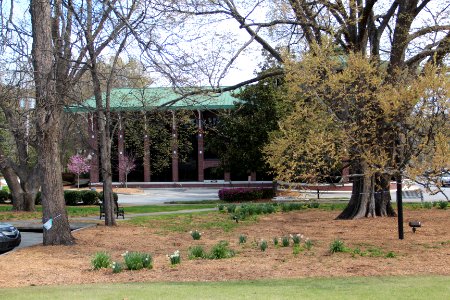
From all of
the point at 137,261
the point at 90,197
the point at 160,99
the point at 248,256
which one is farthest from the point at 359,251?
the point at 90,197

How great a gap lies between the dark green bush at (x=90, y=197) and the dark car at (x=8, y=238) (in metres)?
19.5

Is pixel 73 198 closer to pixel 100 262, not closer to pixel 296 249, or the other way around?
pixel 296 249

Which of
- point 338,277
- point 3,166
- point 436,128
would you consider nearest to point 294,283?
point 338,277

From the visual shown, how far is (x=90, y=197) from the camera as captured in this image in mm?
33344

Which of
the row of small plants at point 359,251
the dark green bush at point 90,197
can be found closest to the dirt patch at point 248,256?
the row of small plants at point 359,251

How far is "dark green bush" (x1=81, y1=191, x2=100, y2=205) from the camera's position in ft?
109

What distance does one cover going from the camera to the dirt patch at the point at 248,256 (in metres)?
9.05

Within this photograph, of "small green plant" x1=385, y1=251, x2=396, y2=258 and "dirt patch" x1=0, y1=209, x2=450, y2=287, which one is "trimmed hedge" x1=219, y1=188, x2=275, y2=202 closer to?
"dirt patch" x1=0, y1=209, x2=450, y2=287

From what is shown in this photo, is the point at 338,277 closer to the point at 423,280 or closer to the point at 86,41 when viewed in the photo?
the point at 423,280

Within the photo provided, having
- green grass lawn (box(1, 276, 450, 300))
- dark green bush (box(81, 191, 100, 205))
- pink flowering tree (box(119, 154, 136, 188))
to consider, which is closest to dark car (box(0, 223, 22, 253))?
green grass lawn (box(1, 276, 450, 300))

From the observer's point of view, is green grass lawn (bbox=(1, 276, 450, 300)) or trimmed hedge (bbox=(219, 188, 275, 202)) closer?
green grass lawn (bbox=(1, 276, 450, 300))

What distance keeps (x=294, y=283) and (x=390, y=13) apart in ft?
42.5

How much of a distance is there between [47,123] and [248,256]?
5721 millimetres

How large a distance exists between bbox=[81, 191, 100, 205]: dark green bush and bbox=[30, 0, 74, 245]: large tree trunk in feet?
Result: 67.3
